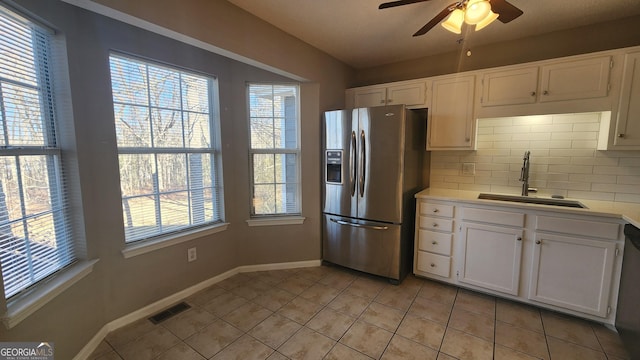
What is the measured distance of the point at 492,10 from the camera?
1.50 m

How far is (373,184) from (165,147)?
6.33ft

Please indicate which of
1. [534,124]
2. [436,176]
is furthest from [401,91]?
[534,124]

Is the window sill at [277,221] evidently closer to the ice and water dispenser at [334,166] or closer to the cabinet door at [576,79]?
the ice and water dispenser at [334,166]

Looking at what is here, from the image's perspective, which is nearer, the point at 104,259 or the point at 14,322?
the point at 14,322

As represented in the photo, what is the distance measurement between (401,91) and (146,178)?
2613 mm

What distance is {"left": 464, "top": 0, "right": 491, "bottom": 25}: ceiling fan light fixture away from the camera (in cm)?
150

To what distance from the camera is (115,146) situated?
1924 millimetres

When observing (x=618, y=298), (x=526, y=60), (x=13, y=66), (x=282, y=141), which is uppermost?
(x=526, y=60)

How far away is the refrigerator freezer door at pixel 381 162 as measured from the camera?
2506 mm

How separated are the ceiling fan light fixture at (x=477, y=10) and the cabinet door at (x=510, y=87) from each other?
108cm

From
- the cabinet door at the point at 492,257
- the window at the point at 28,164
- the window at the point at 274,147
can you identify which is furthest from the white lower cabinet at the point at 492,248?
the window at the point at 28,164

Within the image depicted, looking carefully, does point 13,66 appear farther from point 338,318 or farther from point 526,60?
point 526,60

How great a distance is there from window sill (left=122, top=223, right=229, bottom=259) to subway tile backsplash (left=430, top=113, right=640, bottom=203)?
262 cm

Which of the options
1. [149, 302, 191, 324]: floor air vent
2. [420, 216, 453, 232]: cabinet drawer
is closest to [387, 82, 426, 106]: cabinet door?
[420, 216, 453, 232]: cabinet drawer
